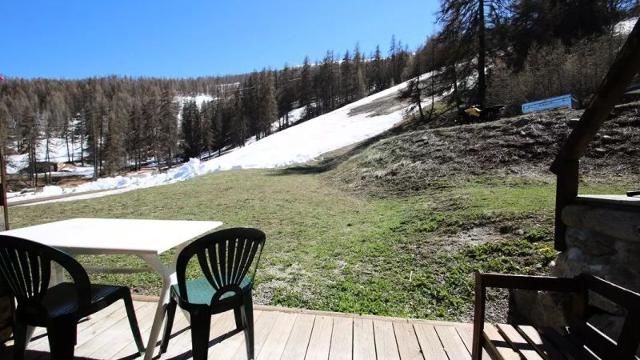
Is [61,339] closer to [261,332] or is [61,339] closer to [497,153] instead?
[261,332]

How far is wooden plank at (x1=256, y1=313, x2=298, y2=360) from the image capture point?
2.53 m

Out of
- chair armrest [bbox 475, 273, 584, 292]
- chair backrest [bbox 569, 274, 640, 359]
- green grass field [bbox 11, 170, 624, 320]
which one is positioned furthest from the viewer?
green grass field [bbox 11, 170, 624, 320]

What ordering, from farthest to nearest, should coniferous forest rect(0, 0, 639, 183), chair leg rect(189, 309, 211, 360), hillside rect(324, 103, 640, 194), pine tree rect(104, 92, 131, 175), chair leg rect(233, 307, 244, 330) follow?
1. pine tree rect(104, 92, 131, 175)
2. coniferous forest rect(0, 0, 639, 183)
3. hillside rect(324, 103, 640, 194)
4. chair leg rect(233, 307, 244, 330)
5. chair leg rect(189, 309, 211, 360)

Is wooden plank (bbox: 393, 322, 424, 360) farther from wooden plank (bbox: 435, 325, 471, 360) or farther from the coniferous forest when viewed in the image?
the coniferous forest

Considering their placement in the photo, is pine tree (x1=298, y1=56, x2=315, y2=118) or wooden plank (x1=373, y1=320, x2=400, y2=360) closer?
wooden plank (x1=373, y1=320, x2=400, y2=360)

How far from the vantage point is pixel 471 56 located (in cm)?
1900

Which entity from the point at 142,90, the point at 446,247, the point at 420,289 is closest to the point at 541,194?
the point at 446,247

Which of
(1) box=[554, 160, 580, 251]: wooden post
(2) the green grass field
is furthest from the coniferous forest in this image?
(1) box=[554, 160, 580, 251]: wooden post

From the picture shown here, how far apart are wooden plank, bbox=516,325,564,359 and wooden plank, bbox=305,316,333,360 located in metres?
1.18

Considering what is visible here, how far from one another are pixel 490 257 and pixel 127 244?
368 cm

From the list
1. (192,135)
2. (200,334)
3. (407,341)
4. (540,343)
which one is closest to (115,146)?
(192,135)

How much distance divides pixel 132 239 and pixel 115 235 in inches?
9.0

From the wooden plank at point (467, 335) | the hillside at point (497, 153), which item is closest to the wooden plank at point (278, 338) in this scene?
the wooden plank at point (467, 335)

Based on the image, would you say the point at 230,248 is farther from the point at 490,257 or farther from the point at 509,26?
the point at 509,26
